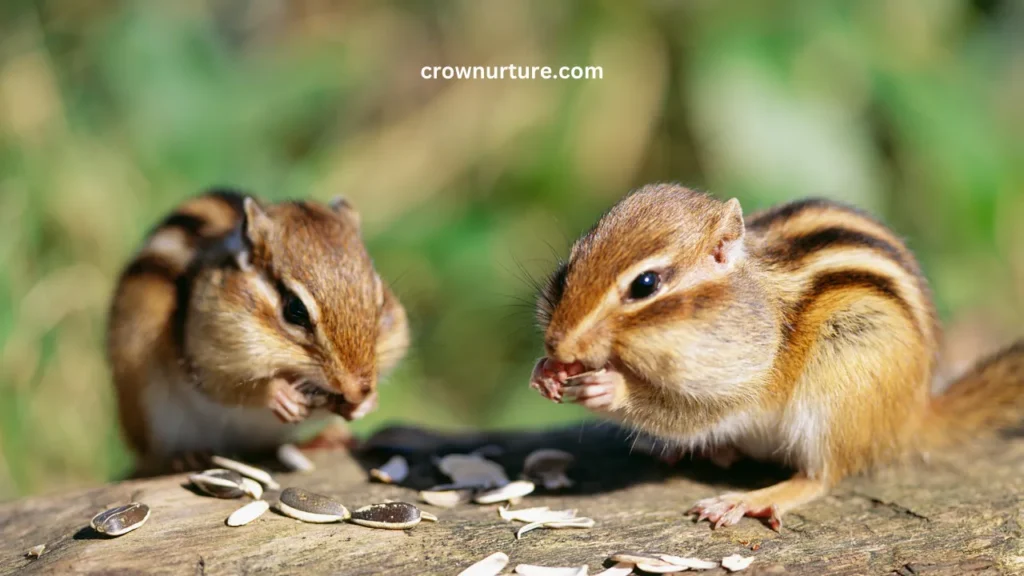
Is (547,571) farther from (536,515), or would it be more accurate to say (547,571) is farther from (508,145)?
(508,145)

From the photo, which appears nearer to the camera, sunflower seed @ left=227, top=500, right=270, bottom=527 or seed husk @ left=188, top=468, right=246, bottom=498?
sunflower seed @ left=227, top=500, right=270, bottom=527

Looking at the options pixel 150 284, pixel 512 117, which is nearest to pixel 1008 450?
pixel 150 284

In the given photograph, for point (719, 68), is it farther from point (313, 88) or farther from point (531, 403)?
point (313, 88)

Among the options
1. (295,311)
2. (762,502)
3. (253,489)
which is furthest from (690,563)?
(295,311)

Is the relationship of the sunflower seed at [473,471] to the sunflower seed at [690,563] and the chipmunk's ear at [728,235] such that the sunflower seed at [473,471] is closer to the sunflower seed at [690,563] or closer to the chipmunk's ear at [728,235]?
the sunflower seed at [690,563]

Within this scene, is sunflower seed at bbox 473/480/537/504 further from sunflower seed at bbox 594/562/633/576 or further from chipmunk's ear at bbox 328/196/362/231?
chipmunk's ear at bbox 328/196/362/231

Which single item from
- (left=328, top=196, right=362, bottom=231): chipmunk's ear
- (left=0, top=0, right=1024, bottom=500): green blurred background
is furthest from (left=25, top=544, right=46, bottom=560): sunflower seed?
(left=0, top=0, right=1024, bottom=500): green blurred background
